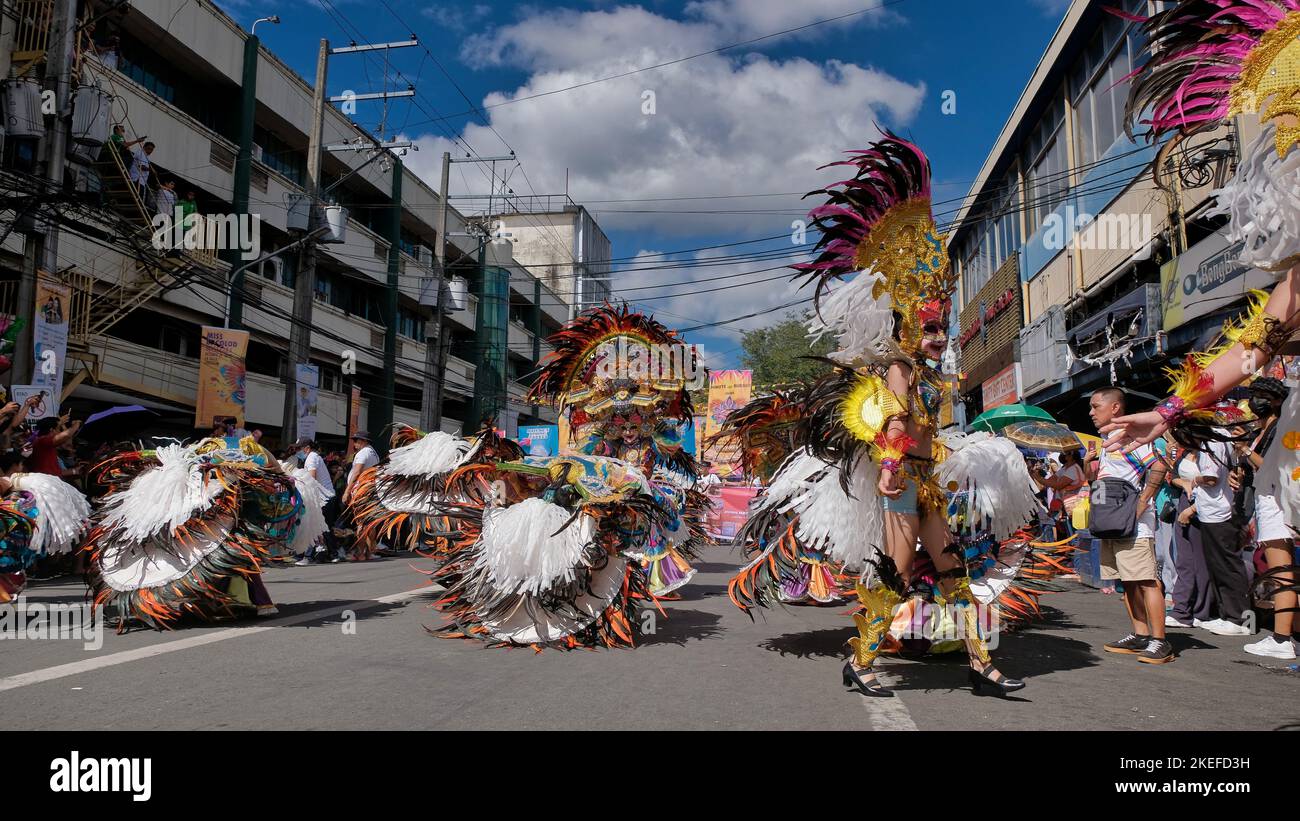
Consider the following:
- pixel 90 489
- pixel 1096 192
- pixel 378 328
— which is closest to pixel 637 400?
pixel 90 489

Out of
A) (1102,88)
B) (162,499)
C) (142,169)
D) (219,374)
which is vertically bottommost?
(162,499)

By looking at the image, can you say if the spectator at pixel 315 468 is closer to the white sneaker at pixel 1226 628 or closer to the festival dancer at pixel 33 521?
the festival dancer at pixel 33 521

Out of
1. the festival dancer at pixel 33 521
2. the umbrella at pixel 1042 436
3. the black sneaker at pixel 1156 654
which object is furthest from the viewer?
the umbrella at pixel 1042 436

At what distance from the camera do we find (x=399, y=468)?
818 cm

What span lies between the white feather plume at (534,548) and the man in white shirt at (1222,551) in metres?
4.97

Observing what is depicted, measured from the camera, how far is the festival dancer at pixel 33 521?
5.85 metres

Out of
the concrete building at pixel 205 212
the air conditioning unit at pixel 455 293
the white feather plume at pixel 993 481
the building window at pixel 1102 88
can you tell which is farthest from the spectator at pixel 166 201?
the building window at pixel 1102 88

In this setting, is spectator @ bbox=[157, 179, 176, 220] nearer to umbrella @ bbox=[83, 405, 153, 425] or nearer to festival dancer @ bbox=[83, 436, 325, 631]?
umbrella @ bbox=[83, 405, 153, 425]

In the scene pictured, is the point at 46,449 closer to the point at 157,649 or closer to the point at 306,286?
the point at 157,649

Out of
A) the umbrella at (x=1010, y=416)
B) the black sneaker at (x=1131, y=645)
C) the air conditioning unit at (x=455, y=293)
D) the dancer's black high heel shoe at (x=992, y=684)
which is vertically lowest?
the black sneaker at (x=1131, y=645)

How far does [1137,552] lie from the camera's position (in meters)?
5.34

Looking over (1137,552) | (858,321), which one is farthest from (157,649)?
(1137,552)

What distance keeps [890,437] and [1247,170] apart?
1.78 metres
